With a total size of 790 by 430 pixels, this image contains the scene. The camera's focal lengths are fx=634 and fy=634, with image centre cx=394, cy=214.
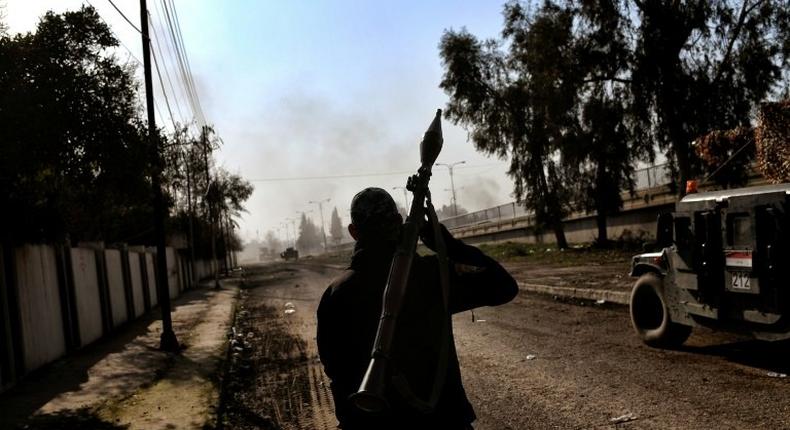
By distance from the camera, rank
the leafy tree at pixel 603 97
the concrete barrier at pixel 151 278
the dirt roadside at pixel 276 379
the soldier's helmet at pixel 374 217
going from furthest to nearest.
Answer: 1. the leafy tree at pixel 603 97
2. the concrete barrier at pixel 151 278
3. the dirt roadside at pixel 276 379
4. the soldier's helmet at pixel 374 217

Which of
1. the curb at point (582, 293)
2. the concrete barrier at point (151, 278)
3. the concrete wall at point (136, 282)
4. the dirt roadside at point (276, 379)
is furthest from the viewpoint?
the concrete barrier at point (151, 278)

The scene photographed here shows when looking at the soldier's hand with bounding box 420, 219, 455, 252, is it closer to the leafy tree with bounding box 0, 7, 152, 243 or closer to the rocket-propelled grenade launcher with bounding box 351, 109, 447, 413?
the rocket-propelled grenade launcher with bounding box 351, 109, 447, 413

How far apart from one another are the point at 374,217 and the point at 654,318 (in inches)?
285

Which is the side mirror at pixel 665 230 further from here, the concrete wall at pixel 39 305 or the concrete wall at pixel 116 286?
the concrete wall at pixel 116 286

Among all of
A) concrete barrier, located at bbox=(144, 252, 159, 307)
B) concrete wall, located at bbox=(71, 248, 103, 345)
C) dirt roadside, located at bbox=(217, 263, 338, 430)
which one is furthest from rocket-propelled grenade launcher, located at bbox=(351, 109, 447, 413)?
concrete barrier, located at bbox=(144, 252, 159, 307)

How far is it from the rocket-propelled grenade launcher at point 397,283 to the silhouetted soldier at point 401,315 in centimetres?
13

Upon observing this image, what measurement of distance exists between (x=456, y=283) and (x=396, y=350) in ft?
1.17

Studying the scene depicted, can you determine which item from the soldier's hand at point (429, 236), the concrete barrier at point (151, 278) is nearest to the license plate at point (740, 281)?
the soldier's hand at point (429, 236)

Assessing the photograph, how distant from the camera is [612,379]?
665 centimetres

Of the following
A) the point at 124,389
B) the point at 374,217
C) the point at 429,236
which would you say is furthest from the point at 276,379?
the point at 429,236

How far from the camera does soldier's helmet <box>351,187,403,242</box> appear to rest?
2.44 metres

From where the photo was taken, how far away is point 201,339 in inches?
506

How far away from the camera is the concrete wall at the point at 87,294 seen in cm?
1192

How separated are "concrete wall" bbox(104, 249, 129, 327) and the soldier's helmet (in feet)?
45.4
